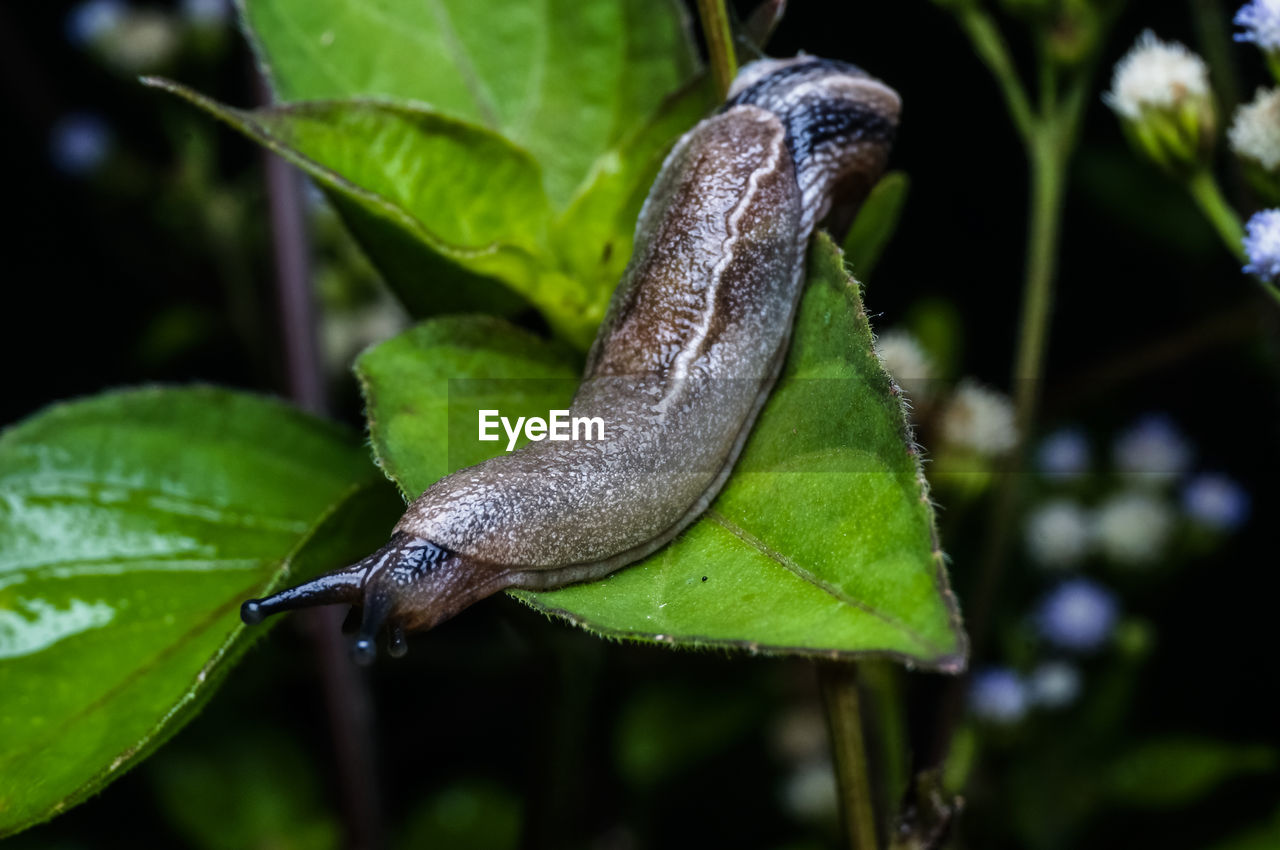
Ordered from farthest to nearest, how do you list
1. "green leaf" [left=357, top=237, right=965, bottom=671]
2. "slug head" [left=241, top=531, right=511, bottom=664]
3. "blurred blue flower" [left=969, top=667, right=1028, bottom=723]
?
"blurred blue flower" [left=969, top=667, right=1028, bottom=723]
"slug head" [left=241, top=531, right=511, bottom=664]
"green leaf" [left=357, top=237, right=965, bottom=671]

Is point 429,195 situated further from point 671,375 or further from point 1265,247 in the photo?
point 1265,247

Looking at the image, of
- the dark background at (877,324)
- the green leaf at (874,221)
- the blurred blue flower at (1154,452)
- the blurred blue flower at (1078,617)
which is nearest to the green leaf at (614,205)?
the green leaf at (874,221)

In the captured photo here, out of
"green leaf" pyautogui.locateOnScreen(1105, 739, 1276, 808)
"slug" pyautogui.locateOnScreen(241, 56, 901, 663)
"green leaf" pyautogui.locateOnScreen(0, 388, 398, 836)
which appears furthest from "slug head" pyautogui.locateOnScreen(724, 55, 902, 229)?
"green leaf" pyautogui.locateOnScreen(1105, 739, 1276, 808)

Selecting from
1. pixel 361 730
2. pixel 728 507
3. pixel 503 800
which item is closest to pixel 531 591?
pixel 728 507

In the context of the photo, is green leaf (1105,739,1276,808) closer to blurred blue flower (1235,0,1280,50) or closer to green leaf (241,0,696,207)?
blurred blue flower (1235,0,1280,50)

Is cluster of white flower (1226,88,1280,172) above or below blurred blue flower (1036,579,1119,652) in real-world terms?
above

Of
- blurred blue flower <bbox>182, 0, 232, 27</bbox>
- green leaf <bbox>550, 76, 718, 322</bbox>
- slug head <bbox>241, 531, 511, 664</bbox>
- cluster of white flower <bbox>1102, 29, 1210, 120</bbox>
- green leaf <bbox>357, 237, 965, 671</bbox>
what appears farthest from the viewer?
blurred blue flower <bbox>182, 0, 232, 27</bbox>

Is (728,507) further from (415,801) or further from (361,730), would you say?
(415,801)
